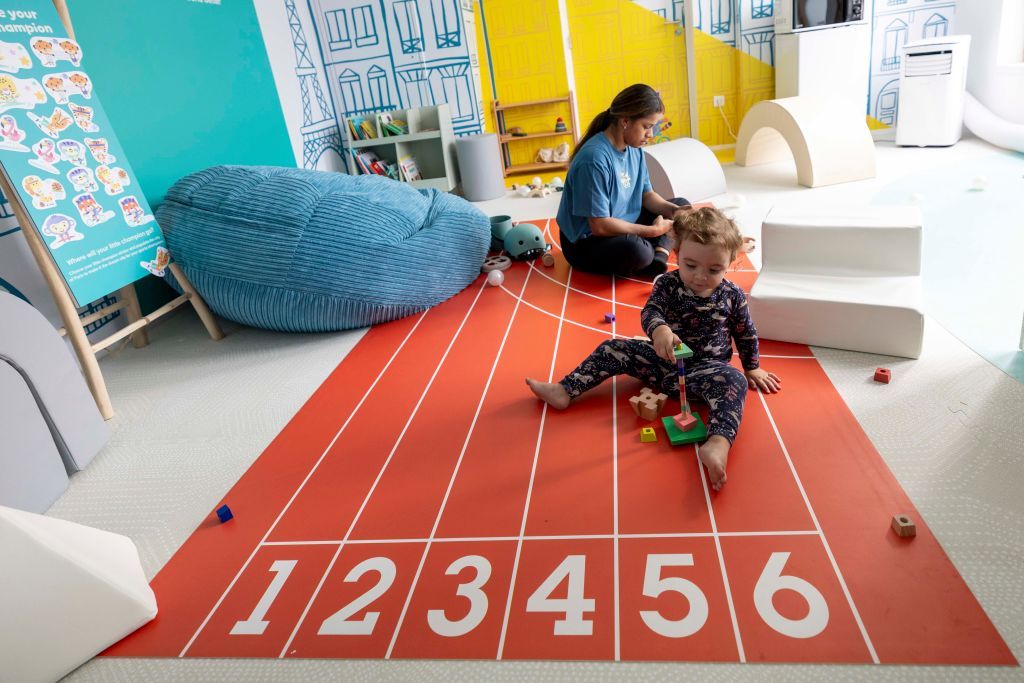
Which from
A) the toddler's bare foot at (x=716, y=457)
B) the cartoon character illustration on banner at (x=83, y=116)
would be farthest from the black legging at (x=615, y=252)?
the cartoon character illustration on banner at (x=83, y=116)

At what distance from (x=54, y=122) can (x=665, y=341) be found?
2.40m

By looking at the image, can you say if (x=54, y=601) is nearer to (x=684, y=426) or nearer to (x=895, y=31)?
A: (x=684, y=426)

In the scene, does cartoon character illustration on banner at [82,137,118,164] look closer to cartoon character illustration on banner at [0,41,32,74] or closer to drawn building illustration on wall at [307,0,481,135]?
cartoon character illustration on banner at [0,41,32,74]

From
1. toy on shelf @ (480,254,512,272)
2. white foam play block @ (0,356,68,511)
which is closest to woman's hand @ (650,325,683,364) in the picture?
toy on shelf @ (480,254,512,272)

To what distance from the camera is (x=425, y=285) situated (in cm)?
311

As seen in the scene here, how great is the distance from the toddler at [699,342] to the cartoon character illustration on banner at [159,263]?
6.03ft

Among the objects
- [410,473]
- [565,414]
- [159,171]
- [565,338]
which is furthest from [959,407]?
[159,171]

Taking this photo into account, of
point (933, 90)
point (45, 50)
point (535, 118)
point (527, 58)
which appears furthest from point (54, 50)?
point (933, 90)

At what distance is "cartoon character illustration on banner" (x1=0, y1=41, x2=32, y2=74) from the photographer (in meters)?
2.35

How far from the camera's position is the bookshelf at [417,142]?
554 cm

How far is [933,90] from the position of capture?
194 inches

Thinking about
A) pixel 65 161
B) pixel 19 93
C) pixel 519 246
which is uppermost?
pixel 19 93

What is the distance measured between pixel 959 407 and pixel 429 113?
15.6 feet

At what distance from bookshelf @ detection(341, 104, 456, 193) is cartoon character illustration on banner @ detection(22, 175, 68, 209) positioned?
127 inches
